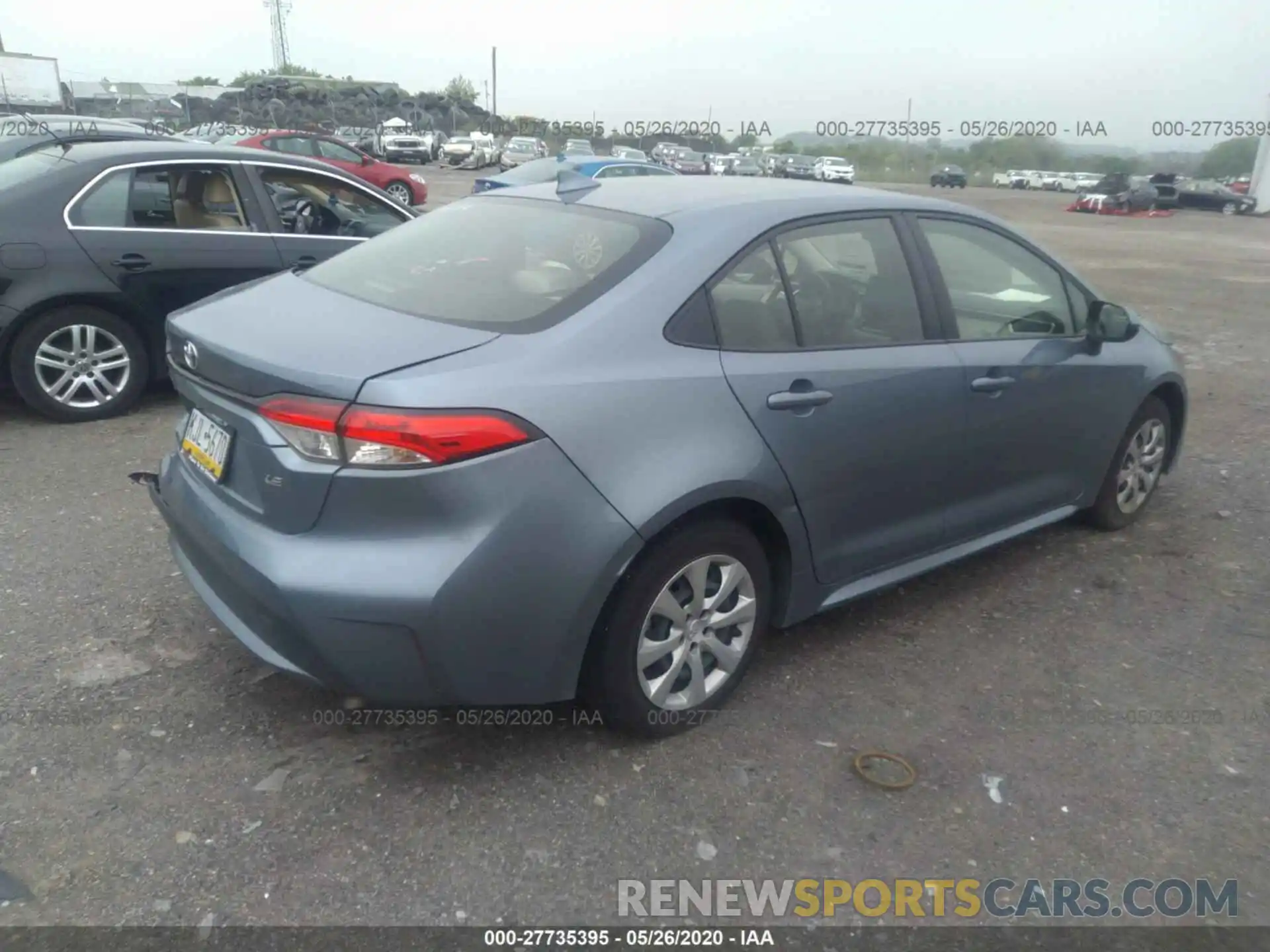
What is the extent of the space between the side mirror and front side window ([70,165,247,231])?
4.87 meters

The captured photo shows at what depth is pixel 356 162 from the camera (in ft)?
71.4

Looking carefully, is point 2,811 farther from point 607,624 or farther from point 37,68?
point 37,68

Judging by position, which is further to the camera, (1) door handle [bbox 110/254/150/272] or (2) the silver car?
(1) door handle [bbox 110/254/150/272]

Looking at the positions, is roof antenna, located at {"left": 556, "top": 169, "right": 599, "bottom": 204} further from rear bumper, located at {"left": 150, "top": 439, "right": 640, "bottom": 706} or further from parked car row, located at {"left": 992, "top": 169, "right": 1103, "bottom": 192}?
parked car row, located at {"left": 992, "top": 169, "right": 1103, "bottom": 192}

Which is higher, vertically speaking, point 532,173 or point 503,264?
point 503,264

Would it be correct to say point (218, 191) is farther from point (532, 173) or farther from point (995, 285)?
point (532, 173)

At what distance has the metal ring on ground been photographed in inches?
118

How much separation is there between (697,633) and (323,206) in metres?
4.90

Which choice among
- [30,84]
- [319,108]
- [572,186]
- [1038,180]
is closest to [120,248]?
[572,186]

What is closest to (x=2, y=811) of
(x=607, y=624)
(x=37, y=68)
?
(x=607, y=624)

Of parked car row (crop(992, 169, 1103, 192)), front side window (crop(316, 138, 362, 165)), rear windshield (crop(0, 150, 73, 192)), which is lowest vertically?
parked car row (crop(992, 169, 1103, 192))

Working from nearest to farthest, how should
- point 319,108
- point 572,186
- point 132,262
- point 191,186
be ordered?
point 572,186, point 132,262, point 191,186, point 319,108

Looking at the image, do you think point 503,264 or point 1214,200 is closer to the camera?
point 503,264

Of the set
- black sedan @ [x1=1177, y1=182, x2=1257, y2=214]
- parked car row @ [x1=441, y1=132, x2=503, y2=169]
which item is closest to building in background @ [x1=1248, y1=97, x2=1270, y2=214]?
black sedan @ [x1=1177, y1=182, x2=1257, y2=214]
